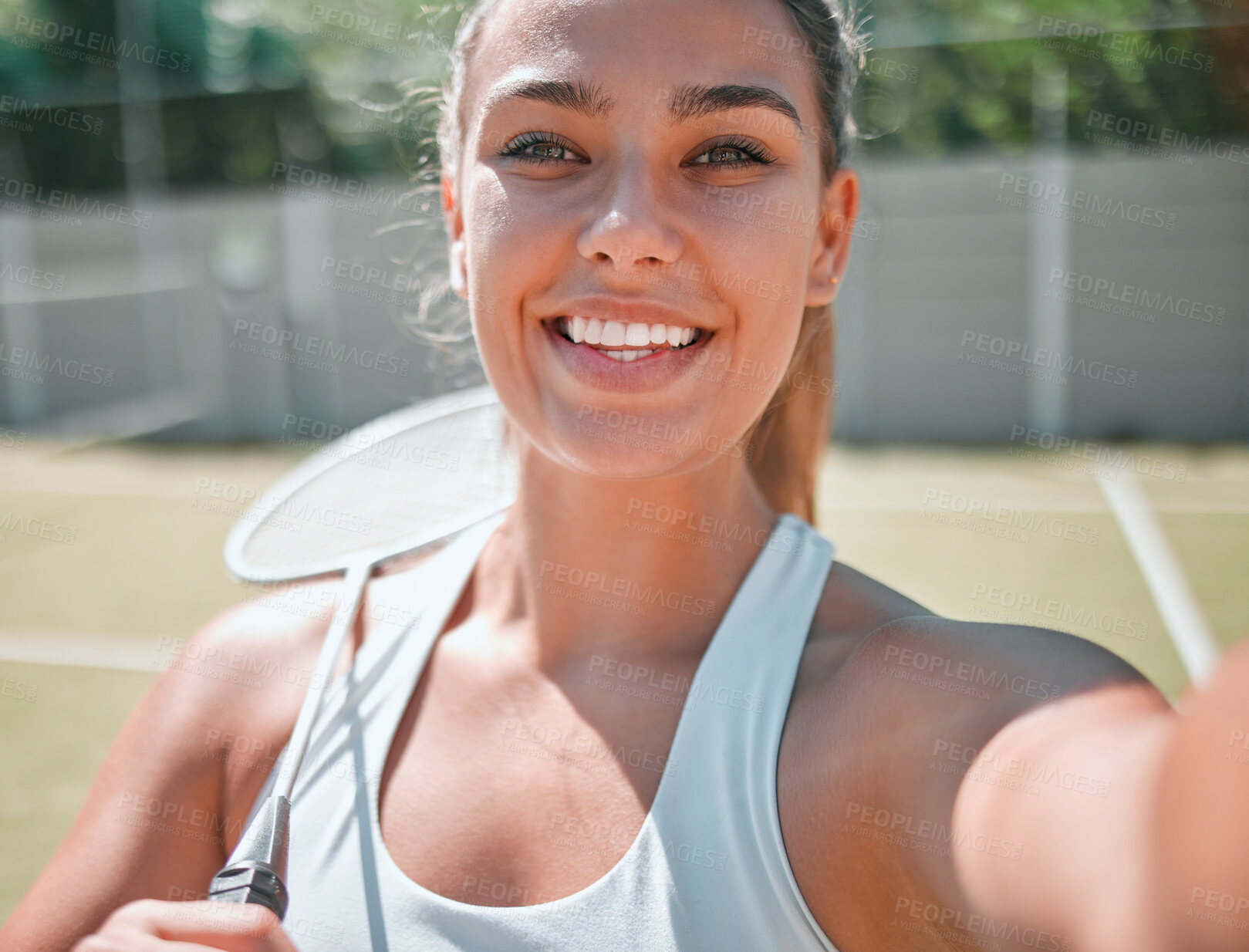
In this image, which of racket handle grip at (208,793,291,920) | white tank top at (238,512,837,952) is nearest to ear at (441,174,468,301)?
white tank top at (238,512,837,952)

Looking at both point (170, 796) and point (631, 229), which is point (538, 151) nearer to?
point (631, 229)

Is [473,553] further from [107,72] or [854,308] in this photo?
[107,72]

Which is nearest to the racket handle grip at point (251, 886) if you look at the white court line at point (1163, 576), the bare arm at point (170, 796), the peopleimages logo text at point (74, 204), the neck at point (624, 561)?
the bare arm at point (170, 796)

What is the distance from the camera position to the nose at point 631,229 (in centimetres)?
142

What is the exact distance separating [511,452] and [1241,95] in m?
12.1

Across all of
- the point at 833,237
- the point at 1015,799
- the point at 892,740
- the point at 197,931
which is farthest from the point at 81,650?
the point at 1015,799

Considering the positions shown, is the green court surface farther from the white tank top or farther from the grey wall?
the white tank top

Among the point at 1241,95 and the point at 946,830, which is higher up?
the point at 1241,95

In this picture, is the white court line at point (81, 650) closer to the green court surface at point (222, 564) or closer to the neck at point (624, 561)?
the green court surface at point (222, 564)

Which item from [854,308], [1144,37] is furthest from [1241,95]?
[854,308]

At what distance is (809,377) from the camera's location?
81.9 inches

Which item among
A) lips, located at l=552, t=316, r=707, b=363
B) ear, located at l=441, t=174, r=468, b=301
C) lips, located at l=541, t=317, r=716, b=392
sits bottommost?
lips, located at l=541, t=317, r=716, b=392

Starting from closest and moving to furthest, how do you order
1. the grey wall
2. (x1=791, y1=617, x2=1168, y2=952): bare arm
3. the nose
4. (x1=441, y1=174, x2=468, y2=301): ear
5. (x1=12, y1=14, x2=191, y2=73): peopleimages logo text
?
(x1=791, y1=617, x2=1168, y2=952): bare arm, the nose, (x1=441, y1=174, x2=468, y2=301): ear, the grey wall, (x1=12, y1=14, x2=191, y2=73): peopleimages logo text

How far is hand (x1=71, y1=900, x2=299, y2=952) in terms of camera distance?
125cm
